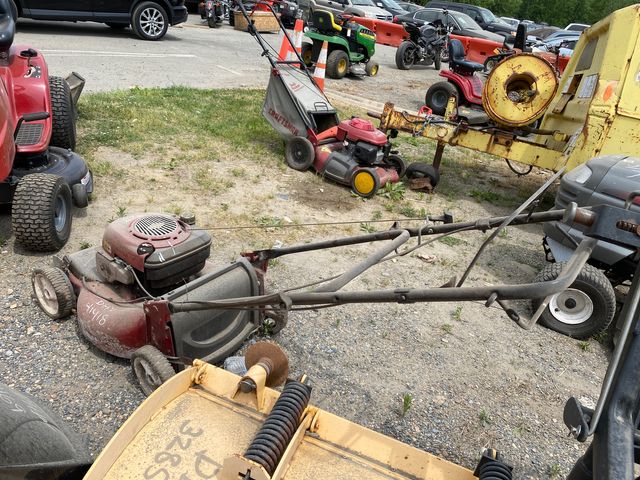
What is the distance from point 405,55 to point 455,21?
9.84 ft

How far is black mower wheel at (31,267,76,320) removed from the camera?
9.32 feet

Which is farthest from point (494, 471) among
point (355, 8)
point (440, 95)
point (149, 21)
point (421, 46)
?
point (355, 8)

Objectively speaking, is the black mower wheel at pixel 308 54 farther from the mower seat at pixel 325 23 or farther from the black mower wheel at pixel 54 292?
the black mower wheel at pixel 54 292

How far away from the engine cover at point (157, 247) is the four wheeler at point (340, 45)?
28.3 feet

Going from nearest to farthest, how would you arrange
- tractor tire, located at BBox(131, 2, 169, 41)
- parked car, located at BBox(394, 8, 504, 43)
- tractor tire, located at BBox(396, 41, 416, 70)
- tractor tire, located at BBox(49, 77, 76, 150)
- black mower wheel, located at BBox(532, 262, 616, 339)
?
black mower wheel, located at BBox(532, 262, 616, 339) → tractor tire, located at BBox(49, 77, 76, 150) → tractor tire, located at BBox(131, 2, 169, 41) → tractor tire, located at BBox(396, 41, 416, 70) → parked car, located at BBox(394, 8, 504, 43)

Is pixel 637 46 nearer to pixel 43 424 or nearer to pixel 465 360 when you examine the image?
pixel 465 360

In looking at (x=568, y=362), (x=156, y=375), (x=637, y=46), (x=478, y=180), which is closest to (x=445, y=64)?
(x=478, y=180)

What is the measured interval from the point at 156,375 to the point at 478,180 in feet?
17.1

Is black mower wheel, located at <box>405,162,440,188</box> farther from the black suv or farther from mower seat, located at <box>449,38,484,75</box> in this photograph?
the black suv

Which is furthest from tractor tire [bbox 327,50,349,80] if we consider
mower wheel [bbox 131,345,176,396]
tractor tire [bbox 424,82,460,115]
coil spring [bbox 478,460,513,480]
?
coil spring [bbox 478,460,513,480]

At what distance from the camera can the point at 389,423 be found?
2.57 m

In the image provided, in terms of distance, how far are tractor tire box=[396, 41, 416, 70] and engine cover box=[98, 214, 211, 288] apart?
12.0 m

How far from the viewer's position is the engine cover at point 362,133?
17.2 ft

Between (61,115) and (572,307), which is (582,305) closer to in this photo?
(572,307)
